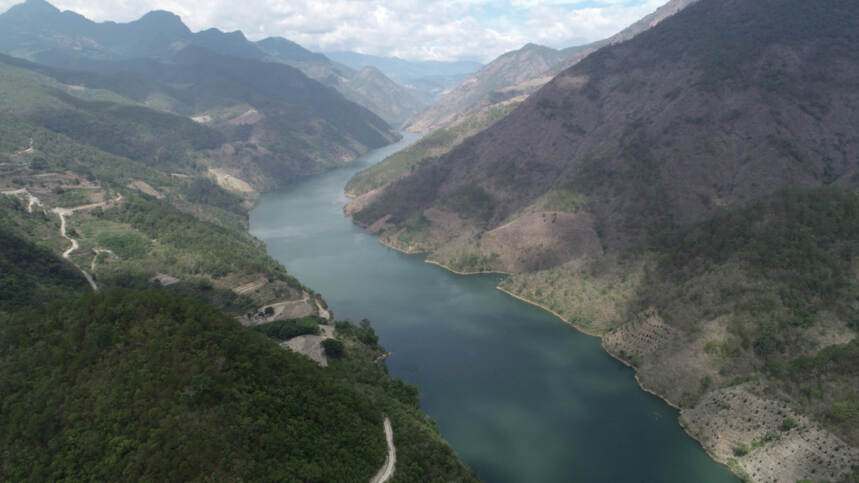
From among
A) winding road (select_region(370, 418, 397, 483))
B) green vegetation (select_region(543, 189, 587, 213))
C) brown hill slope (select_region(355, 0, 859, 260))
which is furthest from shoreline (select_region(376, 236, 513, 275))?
winding road (select_region(370, 418, 397, 483))

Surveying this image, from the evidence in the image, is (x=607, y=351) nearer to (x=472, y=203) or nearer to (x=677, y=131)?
(x=677, y=131)

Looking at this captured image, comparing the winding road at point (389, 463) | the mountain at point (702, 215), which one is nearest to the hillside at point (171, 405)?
the winding road at point (389, 463)

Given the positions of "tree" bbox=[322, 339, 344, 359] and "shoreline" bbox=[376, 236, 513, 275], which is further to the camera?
"shoreline" bbox=[376, 236, 513, 275]

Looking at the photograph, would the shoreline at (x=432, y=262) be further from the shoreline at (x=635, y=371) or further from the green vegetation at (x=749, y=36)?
the green vegetation at (x=749, y=36)

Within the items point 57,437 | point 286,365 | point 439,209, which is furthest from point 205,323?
point 439,209

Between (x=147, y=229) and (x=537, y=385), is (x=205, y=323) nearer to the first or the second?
(x=537, y=385)

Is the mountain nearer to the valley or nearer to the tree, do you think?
the valley

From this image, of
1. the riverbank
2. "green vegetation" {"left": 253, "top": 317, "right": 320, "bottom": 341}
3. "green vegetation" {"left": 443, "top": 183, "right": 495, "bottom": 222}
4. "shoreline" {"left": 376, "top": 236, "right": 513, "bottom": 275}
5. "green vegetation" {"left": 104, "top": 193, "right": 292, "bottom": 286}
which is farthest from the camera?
"green vegetation" {"left": 443, "top": 183, "right": 495, "bottom": 222}
